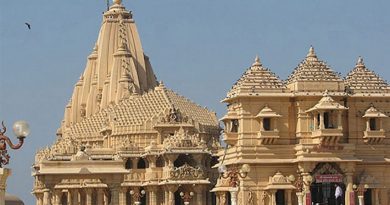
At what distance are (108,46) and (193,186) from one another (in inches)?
892

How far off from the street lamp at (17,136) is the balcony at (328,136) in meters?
34.0

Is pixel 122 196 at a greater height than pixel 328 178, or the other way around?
pixel 328 178

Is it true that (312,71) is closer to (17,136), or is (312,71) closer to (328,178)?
(328,178)

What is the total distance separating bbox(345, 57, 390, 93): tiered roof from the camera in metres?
64.5

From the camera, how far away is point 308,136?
6216 centimetres

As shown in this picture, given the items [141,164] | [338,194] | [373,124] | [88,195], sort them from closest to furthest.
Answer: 1. [338,194]
2. [373,124]
3. [88,195]
4. [141,164]

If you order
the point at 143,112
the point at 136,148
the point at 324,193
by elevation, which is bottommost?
the point at 324,193

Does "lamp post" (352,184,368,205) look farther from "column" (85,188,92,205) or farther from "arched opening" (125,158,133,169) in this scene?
"column" (85,188,92,205)

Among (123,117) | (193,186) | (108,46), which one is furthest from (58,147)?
(108,46)

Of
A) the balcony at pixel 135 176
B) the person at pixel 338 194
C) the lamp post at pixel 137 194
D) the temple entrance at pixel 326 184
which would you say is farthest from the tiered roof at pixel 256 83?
the balcony at pixel 135 176

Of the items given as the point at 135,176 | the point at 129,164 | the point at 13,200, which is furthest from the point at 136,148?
the point at 13,200

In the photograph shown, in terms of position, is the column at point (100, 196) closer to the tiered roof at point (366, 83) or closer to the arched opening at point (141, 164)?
the arched opening at point (141, 164)

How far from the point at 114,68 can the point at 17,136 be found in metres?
67.3

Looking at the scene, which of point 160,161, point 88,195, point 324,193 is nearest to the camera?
point 324,193
